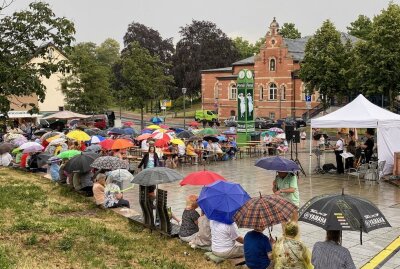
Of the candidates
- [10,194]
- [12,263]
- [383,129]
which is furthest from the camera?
[383,129]

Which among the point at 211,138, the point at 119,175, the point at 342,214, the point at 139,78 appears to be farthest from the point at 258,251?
the point at 139,78

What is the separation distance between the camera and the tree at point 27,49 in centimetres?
1223

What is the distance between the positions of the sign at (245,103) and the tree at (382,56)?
51.2 ft

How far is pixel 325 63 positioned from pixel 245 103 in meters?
20.8

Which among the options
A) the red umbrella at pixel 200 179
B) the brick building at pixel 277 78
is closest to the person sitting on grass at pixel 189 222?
the red umbrella at pixel 200 179

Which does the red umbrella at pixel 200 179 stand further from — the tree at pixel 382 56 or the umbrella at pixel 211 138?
the tree at pixel 382 56

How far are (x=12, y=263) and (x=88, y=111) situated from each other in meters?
41.5

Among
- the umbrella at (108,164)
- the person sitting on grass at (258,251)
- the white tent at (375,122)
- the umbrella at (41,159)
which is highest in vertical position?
the white tent at (375,122)

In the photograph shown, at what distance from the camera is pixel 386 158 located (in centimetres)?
1803

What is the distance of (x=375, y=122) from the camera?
17.1 metres

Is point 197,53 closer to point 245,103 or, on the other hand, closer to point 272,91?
point 272,91

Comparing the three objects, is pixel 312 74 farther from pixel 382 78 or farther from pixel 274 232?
pixel 274 232

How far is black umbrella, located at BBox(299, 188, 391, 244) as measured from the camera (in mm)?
6160

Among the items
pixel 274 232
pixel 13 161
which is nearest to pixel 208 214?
pixel 274 232
